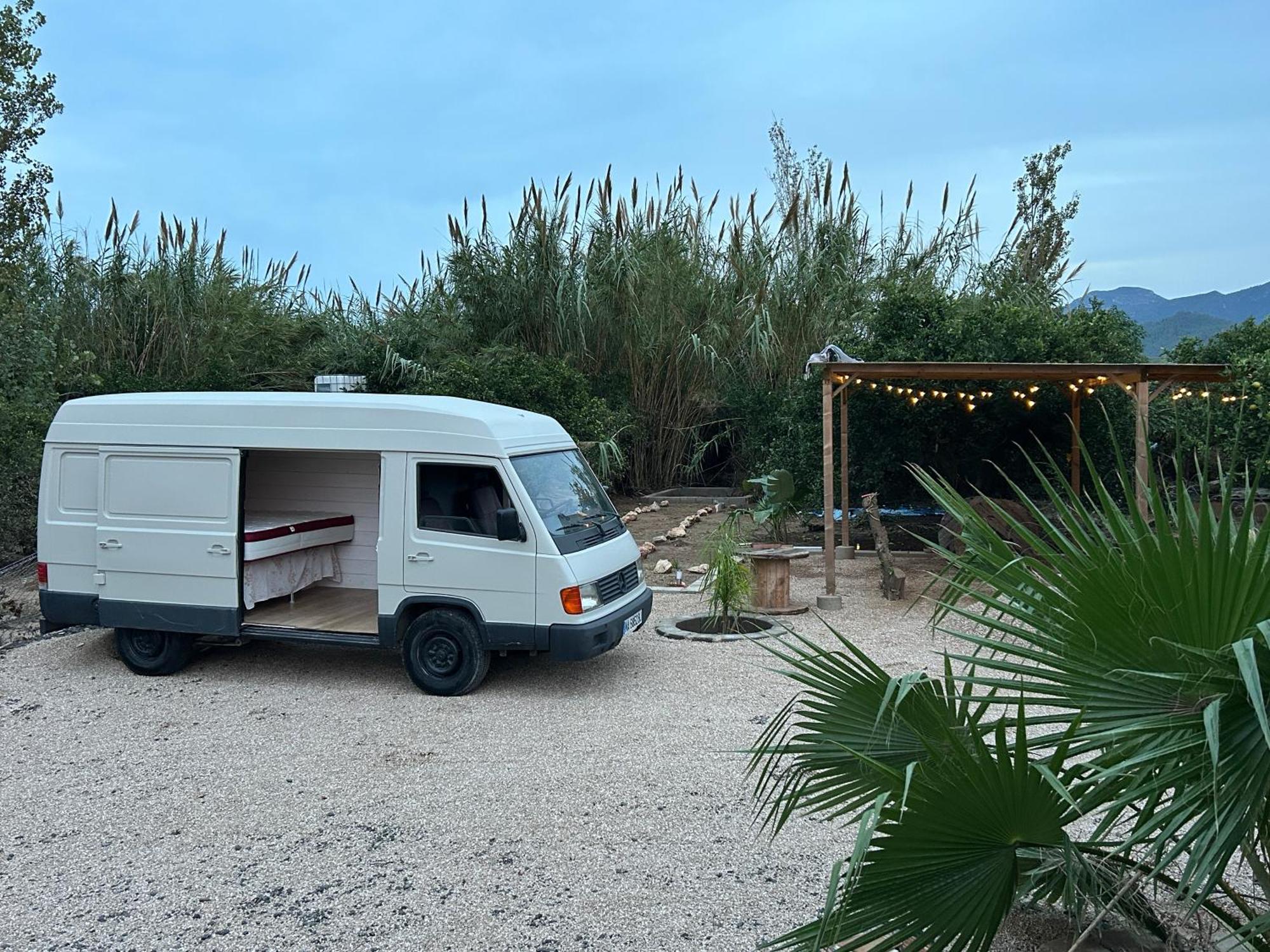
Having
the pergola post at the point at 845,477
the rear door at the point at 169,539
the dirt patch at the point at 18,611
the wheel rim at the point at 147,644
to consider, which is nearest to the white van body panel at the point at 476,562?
the rear door at the point at 169,539

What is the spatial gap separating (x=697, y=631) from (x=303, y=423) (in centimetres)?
380

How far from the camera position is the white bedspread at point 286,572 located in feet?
25.8

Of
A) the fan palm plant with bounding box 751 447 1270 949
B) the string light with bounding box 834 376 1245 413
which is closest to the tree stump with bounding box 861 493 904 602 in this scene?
the string light with bounding box 834 376 1245 413

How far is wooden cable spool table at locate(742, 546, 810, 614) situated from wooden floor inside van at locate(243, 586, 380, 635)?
3.54 m

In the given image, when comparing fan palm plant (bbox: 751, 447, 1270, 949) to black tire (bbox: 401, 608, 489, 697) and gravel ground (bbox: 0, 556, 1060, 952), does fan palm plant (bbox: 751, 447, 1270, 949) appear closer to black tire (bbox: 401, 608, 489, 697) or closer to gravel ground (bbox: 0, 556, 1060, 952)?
gravel ground (bbox: 0, 556, 1060, 952)

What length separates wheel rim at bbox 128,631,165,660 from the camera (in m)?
7.91

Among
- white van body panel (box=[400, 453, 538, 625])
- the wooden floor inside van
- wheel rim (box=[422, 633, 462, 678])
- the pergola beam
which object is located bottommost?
wheel rim (box=[422, 633, 462, 678])

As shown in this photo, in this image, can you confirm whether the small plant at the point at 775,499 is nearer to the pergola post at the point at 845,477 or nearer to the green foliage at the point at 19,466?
the pergola post at the point at 845,477

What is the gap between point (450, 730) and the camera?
6410 millimetres

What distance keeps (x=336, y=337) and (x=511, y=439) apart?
39.6 ft

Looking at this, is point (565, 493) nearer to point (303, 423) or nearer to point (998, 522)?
point (303, 423)

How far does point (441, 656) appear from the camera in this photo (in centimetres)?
722

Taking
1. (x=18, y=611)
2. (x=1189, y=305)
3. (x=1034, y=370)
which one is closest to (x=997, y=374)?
(x=1034, y=370)

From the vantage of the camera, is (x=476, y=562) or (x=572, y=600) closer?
(x=572, y=600)
